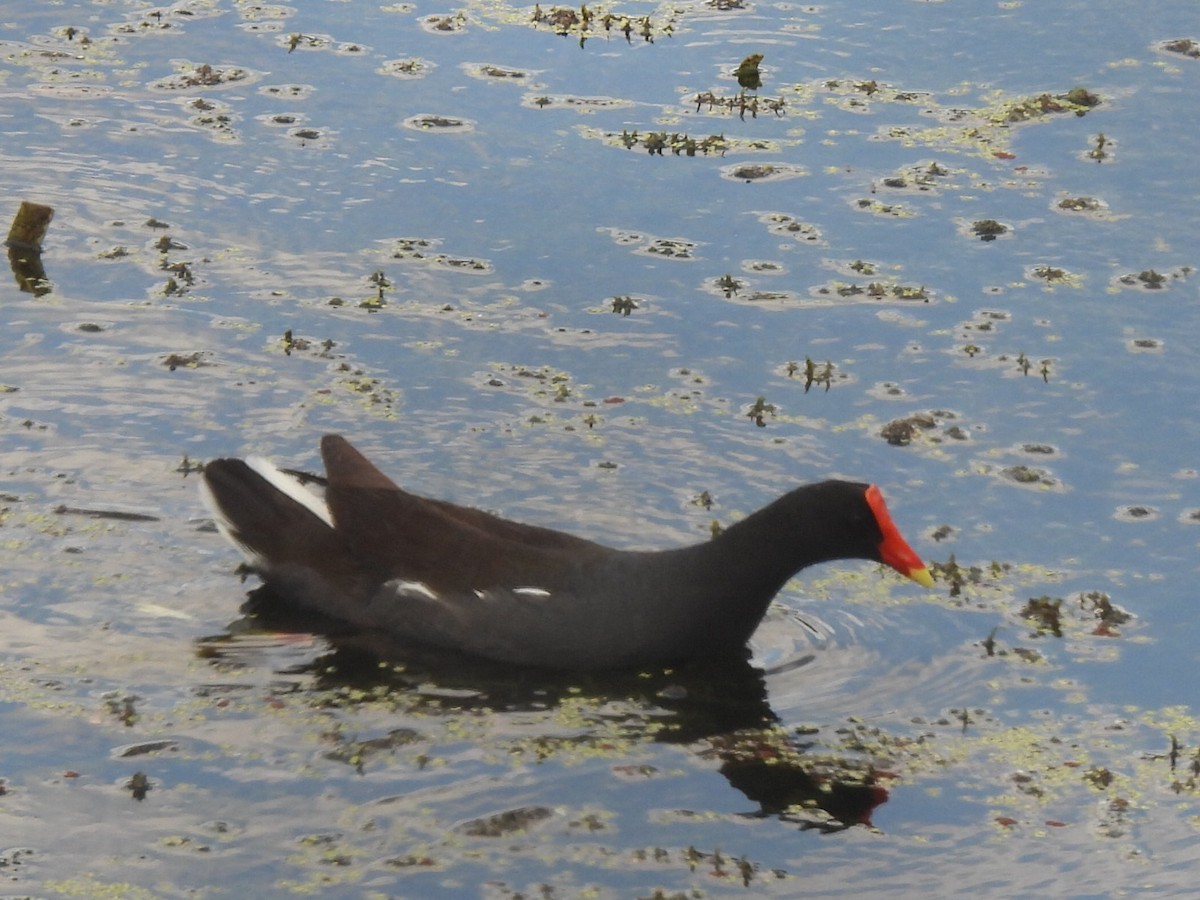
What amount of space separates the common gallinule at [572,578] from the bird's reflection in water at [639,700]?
0.25 feet

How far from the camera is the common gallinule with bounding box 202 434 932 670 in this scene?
692 centimetres

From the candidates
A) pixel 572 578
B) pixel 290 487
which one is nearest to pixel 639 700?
pixel 572 578

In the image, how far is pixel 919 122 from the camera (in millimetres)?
12352

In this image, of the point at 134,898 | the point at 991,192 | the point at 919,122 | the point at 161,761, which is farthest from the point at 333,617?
the point at 919,122

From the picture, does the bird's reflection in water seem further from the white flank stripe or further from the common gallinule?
the white flank stripe

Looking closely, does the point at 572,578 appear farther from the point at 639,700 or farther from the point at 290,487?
the point at 290,487

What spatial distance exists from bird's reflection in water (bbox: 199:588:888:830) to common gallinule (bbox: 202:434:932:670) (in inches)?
3.0

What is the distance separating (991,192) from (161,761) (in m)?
7.05

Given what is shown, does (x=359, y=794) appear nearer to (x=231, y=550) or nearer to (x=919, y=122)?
(x=231, y=550)

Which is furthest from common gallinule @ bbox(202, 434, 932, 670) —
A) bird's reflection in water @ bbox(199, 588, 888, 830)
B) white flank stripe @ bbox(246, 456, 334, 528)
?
white flank stripe @ bbox(246, 456, 334, 528)

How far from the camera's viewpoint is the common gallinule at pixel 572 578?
272 inches

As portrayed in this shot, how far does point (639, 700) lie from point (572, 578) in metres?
0.54

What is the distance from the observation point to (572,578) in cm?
697

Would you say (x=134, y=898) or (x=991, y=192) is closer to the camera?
(x=134, y=898)
